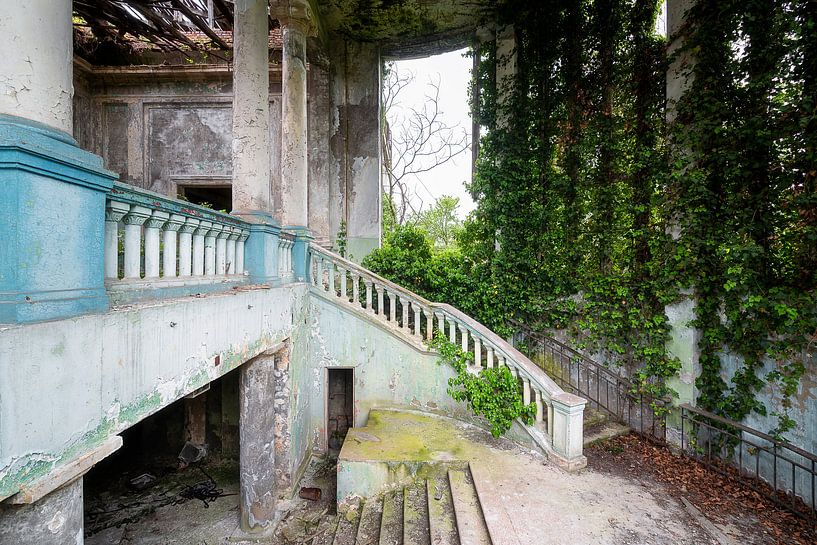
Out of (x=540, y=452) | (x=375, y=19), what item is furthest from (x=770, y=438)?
(x=375, y=19)

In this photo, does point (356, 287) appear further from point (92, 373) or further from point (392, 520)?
point (92, 373)

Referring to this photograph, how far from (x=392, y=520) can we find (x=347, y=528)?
711 millimetres

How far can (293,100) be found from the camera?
289 inches

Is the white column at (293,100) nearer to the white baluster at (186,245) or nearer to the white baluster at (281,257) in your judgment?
the white baluster at (281,257)

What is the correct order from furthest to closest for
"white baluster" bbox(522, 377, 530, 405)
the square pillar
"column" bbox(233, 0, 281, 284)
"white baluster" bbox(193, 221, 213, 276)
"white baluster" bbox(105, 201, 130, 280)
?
1. "white baluster" bbox(522, 377, 530, 405)
2. "column" bbox(233, 0, 281, 284)
3. "white baluster" bbox(193, 221, 213, 276)
4. "white baluster" bbox(105, 201, 130, 280)
5. the square pillar

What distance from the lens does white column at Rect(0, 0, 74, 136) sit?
1856 mm

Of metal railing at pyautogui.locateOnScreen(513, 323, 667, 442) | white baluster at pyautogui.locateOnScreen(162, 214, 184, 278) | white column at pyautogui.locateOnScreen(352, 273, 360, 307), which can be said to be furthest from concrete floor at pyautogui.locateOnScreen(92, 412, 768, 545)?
white baluster at pyautogui.locateOnScreen(162, 214, 184, 278)

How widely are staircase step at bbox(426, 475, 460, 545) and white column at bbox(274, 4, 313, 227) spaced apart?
508 cm

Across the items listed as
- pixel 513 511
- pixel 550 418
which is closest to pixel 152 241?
pixel 513 511

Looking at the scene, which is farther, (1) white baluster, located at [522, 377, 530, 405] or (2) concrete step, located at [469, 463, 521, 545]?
(1) white baluster, located at [522, 377, 530, 405]

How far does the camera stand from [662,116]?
6898mm

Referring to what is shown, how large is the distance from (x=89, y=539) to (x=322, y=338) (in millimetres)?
4598

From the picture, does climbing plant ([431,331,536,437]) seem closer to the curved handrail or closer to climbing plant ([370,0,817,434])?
the curved handrail

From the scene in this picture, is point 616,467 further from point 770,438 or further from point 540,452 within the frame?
point 770,438
